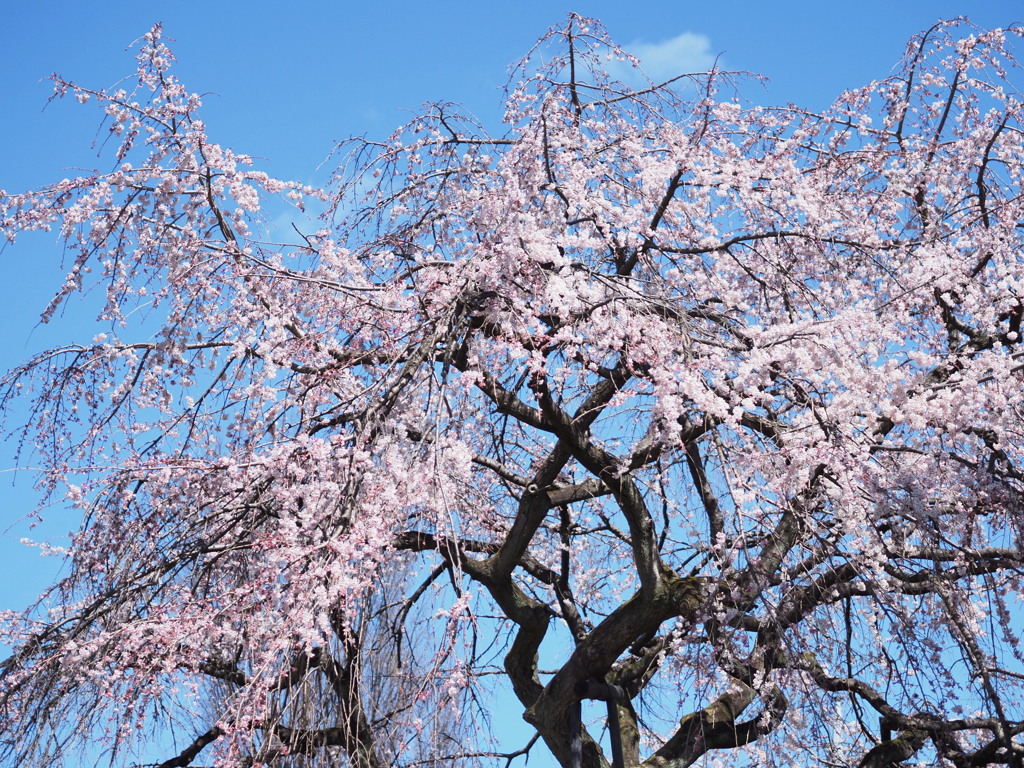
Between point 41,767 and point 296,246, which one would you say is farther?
point 296,246

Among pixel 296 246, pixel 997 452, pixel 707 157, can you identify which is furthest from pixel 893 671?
pixel 296 246

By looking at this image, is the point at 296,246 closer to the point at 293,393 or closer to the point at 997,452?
the point at 293,393

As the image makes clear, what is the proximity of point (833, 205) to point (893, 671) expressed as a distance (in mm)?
2980

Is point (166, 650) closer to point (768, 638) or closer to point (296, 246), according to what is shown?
point (296, 246)

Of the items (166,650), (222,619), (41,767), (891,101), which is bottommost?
(41,767)

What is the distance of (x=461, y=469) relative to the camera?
366 cm

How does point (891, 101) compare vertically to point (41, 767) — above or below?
above

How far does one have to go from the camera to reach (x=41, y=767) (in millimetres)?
3877

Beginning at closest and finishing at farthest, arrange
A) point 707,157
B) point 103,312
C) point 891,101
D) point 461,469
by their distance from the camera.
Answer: point 461,469
point 103,312
point 707,157
point 891,101

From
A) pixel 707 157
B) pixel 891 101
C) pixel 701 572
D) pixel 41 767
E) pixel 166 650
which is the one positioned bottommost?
pixel 41 767

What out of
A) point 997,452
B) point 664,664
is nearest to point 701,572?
point 664,664

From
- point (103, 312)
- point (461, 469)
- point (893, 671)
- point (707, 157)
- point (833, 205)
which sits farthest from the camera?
point (833, 205)

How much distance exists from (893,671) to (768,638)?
1.72 feet

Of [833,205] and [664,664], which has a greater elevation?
[833,205]
